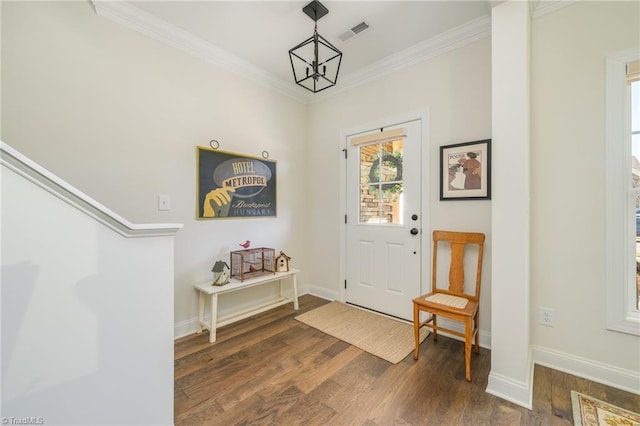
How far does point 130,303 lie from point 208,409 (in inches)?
33.5

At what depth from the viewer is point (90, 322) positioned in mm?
1085

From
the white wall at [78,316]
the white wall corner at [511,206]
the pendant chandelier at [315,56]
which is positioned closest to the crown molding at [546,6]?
the white wall corner at [511,206]

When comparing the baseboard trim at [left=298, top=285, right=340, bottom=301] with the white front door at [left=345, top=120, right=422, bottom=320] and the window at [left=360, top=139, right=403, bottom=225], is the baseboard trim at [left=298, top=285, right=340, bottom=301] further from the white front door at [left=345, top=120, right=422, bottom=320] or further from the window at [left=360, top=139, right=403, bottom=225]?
the window at [left=360, top=139, right=403, bottom=225]

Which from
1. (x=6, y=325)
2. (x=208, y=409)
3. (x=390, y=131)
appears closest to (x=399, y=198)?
(x=390, y=131)

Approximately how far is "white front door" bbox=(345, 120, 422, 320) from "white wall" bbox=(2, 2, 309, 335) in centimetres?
108

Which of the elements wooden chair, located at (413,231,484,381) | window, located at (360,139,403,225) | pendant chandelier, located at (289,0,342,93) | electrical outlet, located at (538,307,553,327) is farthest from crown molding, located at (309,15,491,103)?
electrical outlet, located at (538,307,553,327)

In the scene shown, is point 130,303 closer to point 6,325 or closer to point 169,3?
point 6,325

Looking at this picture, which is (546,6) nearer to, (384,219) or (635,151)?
(635,151)

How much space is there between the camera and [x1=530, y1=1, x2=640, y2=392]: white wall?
1.73 m

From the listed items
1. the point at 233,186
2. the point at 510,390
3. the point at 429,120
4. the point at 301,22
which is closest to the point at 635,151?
the point at 429,120

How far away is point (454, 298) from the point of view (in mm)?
2100

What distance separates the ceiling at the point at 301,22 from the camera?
2064 millimetres

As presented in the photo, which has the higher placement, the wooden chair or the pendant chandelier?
the pendant chandelier

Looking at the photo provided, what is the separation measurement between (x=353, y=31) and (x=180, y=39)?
1614 mm
